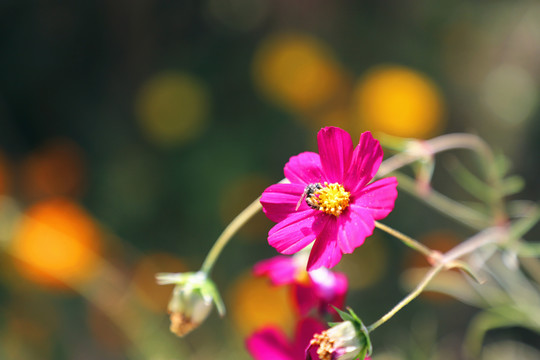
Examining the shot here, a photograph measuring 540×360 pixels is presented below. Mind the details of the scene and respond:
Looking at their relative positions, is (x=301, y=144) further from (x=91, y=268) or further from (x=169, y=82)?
(x=91, y=268)

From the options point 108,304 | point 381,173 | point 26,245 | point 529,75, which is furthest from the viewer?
point 529,75

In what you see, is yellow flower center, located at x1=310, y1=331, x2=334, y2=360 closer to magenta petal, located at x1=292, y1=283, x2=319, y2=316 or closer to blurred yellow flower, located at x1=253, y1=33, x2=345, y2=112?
magenta petal, located at x1=292, y1=283, x2=319, y2=316

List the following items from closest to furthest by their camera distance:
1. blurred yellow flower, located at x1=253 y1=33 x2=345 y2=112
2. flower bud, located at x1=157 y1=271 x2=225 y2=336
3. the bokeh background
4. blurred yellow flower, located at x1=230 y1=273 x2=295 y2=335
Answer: flower bud, located at x1=157 y1=271 x2=225 y2=336 < blurred yellow flower, located at x1=230 y1=273 x2=295 y2=335 < the bokeh background < blurred yellow flower, located at x1=253 y1=33 x2=345 y2=112

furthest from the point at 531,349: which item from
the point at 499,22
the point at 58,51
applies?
the point at 58,51

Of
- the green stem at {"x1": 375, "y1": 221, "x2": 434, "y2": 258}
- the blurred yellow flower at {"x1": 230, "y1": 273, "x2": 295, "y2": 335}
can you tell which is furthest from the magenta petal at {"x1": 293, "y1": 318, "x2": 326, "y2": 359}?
the blurred yellow flower at {"x1": 230, "y1": 273, "x2": 295, "y2": 335}

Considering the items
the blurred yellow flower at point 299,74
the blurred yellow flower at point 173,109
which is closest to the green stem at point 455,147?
the blurred yellow flower at point 299,74

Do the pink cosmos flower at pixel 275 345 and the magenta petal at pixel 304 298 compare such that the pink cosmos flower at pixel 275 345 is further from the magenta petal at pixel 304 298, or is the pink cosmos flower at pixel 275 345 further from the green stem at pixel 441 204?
the green stem at pixel 441 204

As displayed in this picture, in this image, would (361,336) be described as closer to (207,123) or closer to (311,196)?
(311,196)
